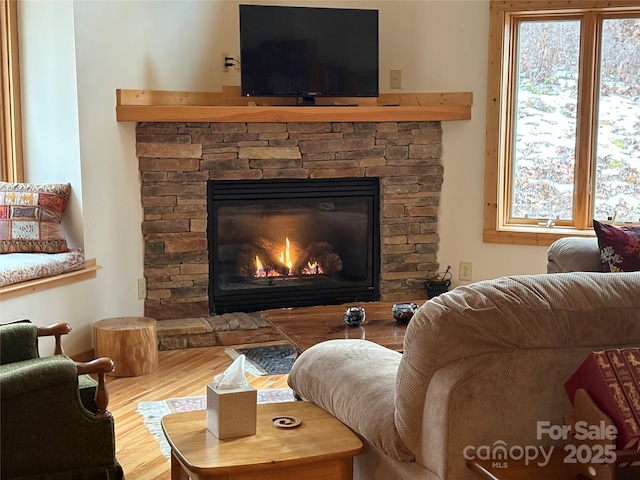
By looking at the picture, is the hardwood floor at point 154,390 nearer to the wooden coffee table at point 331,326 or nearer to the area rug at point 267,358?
the area rug at point 267,358

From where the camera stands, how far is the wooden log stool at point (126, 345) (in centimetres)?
415

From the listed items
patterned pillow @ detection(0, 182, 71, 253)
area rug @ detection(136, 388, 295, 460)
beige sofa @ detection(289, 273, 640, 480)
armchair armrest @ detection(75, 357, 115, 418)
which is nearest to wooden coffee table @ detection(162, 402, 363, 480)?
beige sofa @ detection(289, 273, 640, 480)

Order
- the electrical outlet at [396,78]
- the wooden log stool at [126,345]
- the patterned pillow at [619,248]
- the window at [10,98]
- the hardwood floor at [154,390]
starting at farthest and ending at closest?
the electrical outlet at [396,78], the window at [10,98], the wooden log stool at [126,345], the patterned pillow at [619,248], the hardwood floor at [154,390]

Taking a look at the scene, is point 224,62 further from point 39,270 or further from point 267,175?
point 39,270

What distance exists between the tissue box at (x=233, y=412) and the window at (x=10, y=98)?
9.90 ft

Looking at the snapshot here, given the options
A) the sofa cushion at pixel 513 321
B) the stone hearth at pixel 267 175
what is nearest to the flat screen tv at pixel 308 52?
the stone hearth at pixel 267 175

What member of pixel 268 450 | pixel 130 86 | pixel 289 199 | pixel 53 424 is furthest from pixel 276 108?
pixel 268 450

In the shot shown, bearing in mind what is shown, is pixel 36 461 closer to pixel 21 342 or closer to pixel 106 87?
pixel 21 342

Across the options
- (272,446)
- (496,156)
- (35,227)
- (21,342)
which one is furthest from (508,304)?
(496,156)

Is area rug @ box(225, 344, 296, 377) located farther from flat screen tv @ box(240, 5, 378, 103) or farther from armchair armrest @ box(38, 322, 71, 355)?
flat screen tv @ box(240, 5, 378, 103)

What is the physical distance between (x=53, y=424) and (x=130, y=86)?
2427 mm

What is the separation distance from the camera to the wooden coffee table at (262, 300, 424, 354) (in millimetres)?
3166

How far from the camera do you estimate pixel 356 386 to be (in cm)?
212

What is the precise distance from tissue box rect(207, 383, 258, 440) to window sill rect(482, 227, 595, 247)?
11.3 ft
